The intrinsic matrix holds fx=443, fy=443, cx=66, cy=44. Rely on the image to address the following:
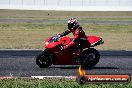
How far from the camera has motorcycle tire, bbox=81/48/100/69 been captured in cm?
1504

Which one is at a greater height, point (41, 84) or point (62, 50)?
point (62, 50)

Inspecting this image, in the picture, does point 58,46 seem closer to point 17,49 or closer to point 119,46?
point 17,49

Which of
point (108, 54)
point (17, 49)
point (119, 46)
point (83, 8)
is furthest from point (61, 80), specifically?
point (83, 8)

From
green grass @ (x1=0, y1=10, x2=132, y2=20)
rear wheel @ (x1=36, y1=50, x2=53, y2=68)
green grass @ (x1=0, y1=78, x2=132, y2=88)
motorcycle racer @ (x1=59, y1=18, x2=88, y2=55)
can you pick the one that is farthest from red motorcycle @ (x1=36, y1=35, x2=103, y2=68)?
green grass @ (x1=0, y1=10, x2=132, y2=20)

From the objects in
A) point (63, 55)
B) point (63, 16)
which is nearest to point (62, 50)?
point (63, 55)

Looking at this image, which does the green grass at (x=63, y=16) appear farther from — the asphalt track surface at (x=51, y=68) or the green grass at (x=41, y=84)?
the green grass at (x=41, y=84)

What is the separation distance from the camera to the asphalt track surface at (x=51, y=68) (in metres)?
13.8

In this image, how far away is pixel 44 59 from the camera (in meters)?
14.8

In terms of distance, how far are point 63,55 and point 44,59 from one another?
653 millimetres

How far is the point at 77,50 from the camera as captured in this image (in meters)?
15.0

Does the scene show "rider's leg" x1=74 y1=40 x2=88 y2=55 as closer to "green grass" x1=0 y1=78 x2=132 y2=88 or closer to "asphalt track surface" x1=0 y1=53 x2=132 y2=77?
"asphalt track surface" x1=0 y1=53 x2=132 y2=77

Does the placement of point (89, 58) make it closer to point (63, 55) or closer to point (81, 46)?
point (81, 46)

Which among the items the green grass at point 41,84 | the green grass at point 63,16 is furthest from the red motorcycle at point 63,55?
the green grass at point 63,16

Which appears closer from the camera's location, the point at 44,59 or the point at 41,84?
the point at 41,84
